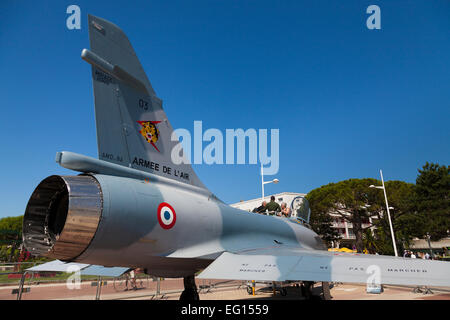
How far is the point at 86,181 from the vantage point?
3.26 m

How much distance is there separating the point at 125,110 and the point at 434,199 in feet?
105

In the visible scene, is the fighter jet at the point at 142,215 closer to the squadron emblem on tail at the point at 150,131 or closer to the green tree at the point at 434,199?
the squadron emblem on tail at the point at 150,131

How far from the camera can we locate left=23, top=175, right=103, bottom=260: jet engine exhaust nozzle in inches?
120

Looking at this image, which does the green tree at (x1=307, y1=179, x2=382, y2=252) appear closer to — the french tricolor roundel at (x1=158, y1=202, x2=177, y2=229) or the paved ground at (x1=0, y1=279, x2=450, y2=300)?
the paved ground at (x1=0, y1=279, x2=450, y2=300)

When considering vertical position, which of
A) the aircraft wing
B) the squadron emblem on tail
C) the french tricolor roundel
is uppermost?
the squadron emblem on tail

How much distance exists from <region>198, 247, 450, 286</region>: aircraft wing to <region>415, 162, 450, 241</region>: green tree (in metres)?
28.4

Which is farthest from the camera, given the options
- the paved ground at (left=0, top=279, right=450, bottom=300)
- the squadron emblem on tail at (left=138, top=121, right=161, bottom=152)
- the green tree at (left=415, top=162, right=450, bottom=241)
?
the green tree at (left=415, top=162, right=450, bottom=241)

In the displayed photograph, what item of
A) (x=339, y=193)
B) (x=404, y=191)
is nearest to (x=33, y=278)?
(x=339, y=193)

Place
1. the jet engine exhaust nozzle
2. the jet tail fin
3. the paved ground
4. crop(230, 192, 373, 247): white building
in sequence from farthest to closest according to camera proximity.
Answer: crop(230, 192, 373, 247): white building, the paved ground, the jet tail fin, the jet engine exhaust nozzle

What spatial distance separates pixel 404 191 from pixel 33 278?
37.0m

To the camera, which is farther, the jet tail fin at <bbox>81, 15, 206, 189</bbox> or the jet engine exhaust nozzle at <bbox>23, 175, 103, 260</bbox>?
the jet tail fin at <bbox>81, 15, 206, 189</bbox>

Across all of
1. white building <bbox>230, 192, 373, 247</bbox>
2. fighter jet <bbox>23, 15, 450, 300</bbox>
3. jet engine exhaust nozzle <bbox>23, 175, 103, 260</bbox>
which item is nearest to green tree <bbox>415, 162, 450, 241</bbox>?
white building <bbox>230, 192, 373, 247</bbox>

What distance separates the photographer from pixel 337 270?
308 centimetres
